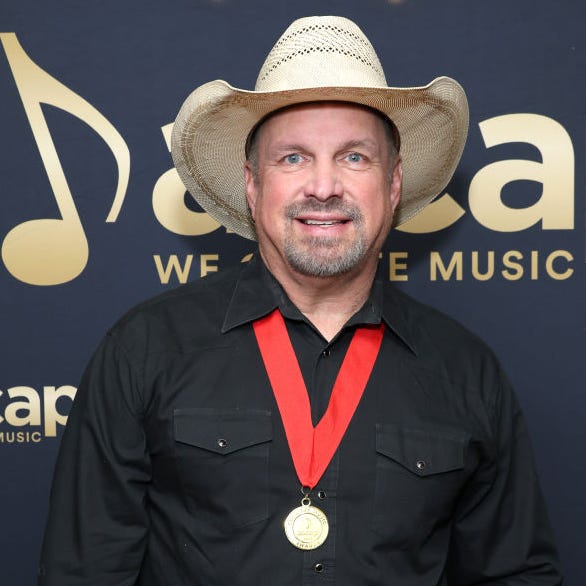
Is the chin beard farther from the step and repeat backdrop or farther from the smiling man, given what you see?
the step and repeat backdrop

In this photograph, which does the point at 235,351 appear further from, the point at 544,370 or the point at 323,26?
the point at 544,370

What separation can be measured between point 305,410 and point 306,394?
30 millimetres

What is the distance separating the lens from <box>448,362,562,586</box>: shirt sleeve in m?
1.65

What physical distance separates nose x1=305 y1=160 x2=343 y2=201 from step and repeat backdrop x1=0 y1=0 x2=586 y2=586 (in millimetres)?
640

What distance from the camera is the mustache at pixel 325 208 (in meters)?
1.53

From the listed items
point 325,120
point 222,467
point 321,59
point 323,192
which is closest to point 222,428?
point 222,467

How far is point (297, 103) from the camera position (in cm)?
160

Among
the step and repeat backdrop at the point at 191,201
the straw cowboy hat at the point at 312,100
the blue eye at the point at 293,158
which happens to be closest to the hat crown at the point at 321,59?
the straw cowboy hat at the point at 312,100

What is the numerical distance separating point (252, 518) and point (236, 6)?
123 cm

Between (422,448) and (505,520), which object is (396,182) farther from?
(505,520)

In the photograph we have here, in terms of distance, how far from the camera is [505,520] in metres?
1.66

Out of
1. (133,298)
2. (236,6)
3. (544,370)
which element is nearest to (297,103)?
(236,6)

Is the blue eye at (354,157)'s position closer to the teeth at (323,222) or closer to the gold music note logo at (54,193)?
the teeth at (323,222)

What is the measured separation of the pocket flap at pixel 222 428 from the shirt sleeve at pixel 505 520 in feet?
1.40
